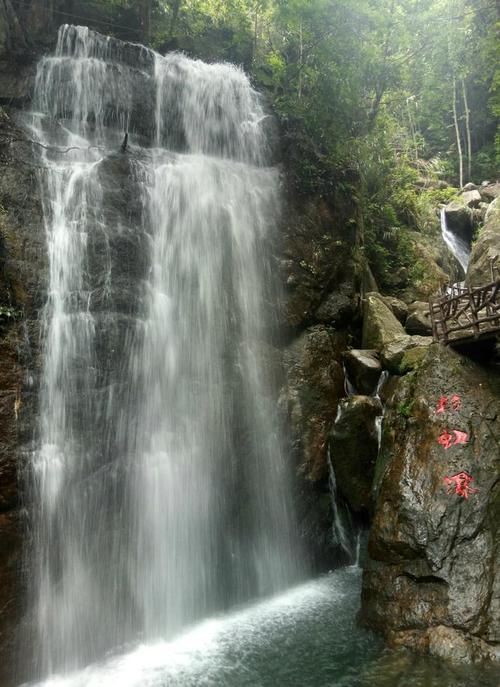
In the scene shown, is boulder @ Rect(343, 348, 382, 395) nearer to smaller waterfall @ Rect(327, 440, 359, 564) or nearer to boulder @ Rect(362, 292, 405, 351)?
boulder @ Rect(362, 292, 405, 351)

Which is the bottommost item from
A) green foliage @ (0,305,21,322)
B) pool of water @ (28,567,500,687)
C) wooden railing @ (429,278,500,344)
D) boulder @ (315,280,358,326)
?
pool of water @ (28,567,500,687)

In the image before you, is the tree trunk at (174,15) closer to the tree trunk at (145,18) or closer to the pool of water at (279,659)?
the tree trunk at (145,18)

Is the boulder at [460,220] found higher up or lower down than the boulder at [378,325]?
higher up

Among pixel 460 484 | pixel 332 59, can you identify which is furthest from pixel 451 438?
pixel 332 59

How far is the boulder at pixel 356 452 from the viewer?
987cm

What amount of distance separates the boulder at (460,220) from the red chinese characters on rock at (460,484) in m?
15.0

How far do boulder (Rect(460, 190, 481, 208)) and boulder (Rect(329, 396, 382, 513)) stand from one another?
575 inches

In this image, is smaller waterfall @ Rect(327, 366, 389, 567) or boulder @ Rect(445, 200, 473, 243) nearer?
smaller waterfall @ Rect(327, 366, 389, 567)

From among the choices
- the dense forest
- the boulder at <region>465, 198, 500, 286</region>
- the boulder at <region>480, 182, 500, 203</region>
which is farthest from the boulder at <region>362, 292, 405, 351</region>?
the boulder at <region>480, 182, 500, 203</region>

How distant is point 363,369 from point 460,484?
3825 millimetres

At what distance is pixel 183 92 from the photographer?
13750 mm

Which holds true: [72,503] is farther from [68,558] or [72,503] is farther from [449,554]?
[449,554]

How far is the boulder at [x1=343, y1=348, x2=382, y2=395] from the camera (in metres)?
11.0

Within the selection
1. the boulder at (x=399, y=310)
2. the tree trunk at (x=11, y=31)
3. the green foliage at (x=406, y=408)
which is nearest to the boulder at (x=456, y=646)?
the green foliage at (x=406, y=408)
